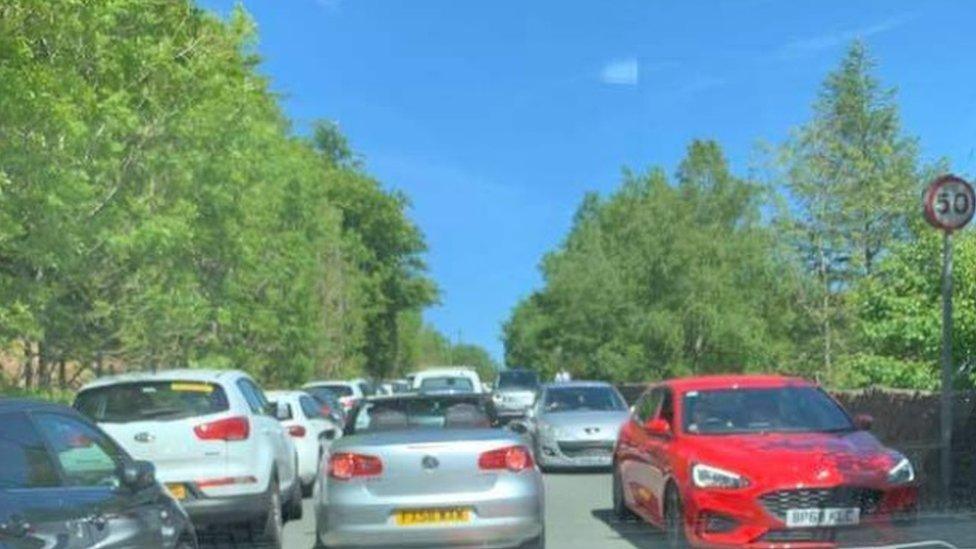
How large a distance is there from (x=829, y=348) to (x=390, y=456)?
3172cm

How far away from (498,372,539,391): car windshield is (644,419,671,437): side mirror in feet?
95.6

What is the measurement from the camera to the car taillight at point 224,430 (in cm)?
1149

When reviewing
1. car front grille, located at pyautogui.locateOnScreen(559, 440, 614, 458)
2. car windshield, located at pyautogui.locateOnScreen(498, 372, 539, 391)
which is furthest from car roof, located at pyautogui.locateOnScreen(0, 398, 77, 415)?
car windshield, located at pyautogui.locateOnScreen(498, 372, 539, 391)

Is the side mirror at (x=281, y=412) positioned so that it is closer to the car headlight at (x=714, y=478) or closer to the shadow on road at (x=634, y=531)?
the shadow on road at (x=634, y=531)

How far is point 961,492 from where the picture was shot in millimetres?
13250

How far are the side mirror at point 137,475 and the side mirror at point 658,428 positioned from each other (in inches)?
216

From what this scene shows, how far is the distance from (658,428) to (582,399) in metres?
11.2

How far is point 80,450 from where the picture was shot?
286 inches

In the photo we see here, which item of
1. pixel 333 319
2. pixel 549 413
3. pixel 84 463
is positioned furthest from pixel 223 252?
pixel 333 319

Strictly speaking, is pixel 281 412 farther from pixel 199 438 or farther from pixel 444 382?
pixel 444 382

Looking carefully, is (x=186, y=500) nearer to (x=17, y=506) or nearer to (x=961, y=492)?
(x=17, y=506)

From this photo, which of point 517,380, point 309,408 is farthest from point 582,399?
A: point 517,380

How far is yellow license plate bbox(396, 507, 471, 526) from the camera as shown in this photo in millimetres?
10094

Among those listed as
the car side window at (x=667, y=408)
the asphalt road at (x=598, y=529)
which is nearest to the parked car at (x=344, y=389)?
the asphalt road at (x=598, y=529)
